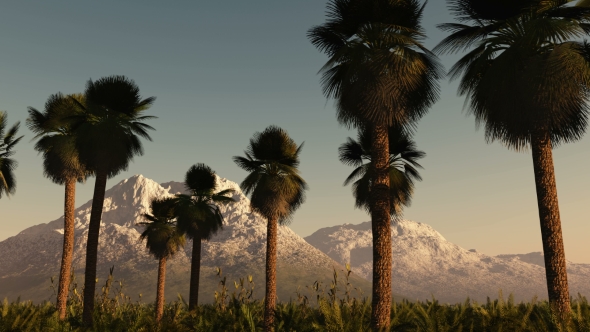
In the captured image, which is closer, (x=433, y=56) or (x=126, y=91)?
(x=433, y=56)

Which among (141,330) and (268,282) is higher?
(268,282)

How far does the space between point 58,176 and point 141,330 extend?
15460 mm

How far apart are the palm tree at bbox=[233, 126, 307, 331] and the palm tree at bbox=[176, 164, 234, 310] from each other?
6.44m

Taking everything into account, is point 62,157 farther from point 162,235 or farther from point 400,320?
point 400,320

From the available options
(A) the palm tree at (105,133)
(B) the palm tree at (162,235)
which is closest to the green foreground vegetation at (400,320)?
(A) the palm tree at (105,133)

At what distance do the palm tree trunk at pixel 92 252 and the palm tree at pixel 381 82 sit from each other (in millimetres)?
12334

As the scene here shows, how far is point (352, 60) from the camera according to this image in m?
16.5

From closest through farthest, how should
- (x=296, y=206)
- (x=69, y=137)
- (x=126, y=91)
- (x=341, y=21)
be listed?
(x=341, y=21) → (x=126, y=91) → (x=296, y=206) → (x=69, y=137)

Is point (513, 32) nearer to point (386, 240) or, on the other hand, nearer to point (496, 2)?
point (496, 2)

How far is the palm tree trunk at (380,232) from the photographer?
1540 centimetres

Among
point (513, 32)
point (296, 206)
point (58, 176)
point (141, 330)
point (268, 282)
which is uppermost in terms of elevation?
point (513, 32)

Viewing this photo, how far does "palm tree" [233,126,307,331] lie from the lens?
25.4m

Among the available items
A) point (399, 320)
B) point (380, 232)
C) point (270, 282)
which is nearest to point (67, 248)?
point (270, 282)

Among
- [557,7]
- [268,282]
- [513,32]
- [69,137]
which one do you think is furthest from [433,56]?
[69,137]
